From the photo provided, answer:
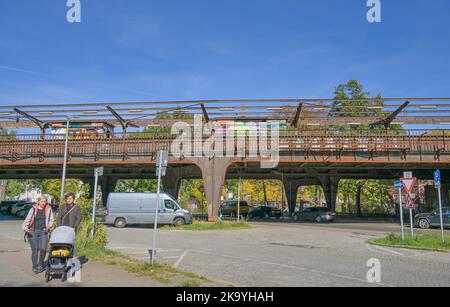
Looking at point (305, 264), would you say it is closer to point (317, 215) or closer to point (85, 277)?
point (85, 277)

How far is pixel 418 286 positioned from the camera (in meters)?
7.58

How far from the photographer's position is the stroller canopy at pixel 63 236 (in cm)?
765

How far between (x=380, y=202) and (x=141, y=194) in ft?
128

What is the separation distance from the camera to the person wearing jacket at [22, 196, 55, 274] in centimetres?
835

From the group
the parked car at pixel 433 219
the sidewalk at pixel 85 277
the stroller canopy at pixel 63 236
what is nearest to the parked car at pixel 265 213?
the parked car at pixel 433 219

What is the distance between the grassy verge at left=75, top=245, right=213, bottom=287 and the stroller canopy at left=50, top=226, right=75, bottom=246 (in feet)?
4.75

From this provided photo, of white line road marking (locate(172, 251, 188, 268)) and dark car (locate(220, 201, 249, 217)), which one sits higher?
dark car (locate(220, 201, 249, 217))

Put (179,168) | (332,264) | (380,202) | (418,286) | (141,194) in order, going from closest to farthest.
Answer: (418,286) → (332,264) → (141,194) → (179,168) → (380,202)

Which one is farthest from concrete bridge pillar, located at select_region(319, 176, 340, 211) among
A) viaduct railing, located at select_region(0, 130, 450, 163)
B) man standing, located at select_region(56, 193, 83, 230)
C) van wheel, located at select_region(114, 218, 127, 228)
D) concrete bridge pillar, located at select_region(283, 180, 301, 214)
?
man standing, located at select_region(56, 193, 83, 230)

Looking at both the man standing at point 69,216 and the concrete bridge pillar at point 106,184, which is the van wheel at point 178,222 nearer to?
the man standing at point 69,216

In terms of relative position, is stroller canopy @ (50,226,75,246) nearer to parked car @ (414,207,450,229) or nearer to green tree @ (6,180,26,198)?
parked car @ (414,207,450,229)

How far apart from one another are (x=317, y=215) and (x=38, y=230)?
94.9ft
